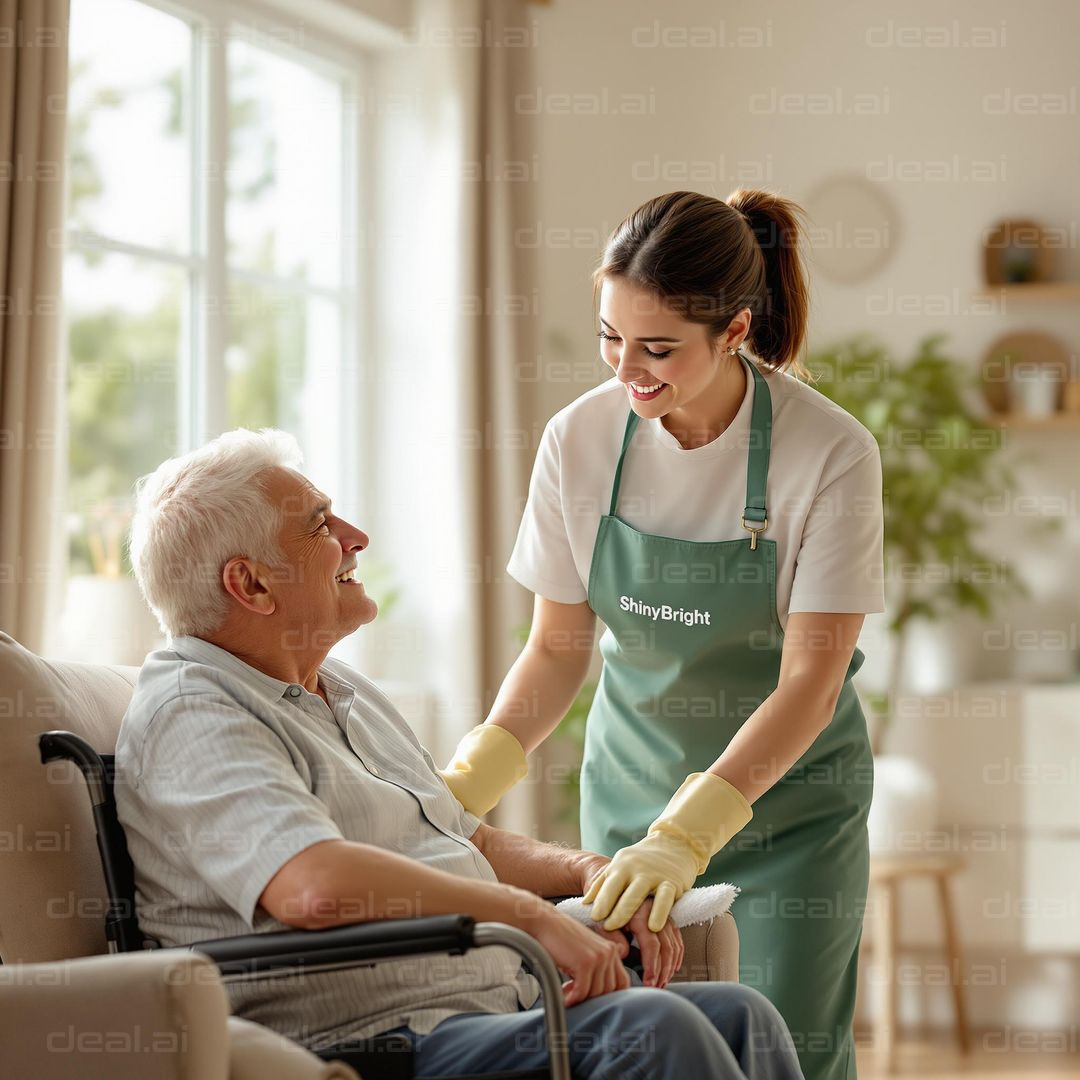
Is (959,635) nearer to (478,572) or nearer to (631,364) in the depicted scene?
(478,572)

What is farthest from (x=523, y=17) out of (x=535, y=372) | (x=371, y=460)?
(x=371, y=460)

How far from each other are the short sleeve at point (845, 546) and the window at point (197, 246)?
5.54 feet

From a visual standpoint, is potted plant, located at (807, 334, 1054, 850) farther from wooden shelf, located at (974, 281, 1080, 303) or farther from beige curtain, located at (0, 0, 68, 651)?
beige curtain, located at (0, 0, 68, 651)

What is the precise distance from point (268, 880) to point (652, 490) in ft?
2.96

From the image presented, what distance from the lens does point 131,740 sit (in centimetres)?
156

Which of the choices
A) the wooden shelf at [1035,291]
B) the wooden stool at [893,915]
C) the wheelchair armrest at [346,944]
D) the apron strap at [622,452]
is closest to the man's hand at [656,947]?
the wheelchair armrest at [346,944]

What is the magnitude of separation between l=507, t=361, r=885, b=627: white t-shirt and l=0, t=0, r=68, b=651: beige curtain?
96cm

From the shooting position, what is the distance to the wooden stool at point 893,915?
355 cm

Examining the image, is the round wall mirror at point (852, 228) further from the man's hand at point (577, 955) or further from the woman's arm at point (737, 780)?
the man's hand at point (577, 955)

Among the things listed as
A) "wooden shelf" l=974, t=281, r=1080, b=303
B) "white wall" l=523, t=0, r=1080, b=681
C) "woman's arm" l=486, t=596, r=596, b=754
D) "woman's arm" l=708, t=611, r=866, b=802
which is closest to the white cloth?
"woman's arm" l=708, t=611, r=866, b=802

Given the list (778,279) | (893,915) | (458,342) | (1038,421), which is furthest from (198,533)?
(1038,421)

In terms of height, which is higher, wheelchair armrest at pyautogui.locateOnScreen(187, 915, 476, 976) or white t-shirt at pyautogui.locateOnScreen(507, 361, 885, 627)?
white t-shirt at pyautogui.locateOnScreen(507, 361, 885, 627)

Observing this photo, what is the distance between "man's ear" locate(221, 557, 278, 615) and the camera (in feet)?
5.49

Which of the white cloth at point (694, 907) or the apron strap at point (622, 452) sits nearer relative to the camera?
the white cloth at point (694, 907)
